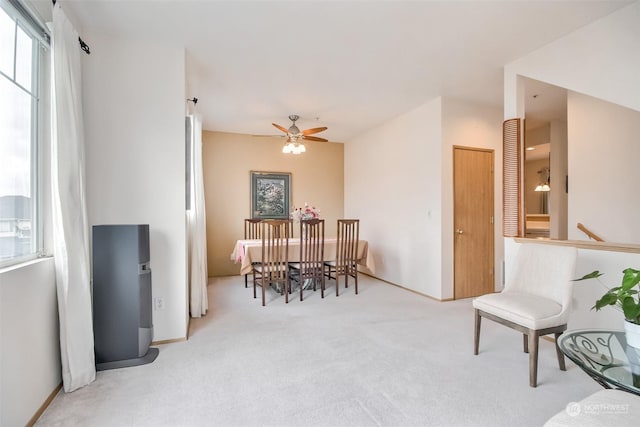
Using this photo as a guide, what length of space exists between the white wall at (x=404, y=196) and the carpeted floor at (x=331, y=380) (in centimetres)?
134

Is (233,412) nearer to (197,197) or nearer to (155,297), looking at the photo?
(155,297)

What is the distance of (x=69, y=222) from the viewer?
6.73ft

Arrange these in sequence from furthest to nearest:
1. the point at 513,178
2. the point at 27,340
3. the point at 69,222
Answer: the point at 513,178
the point at 69,222
the point at 27,340

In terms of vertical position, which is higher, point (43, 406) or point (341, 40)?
point (341, 40)

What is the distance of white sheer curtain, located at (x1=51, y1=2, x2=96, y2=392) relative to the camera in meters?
1.98

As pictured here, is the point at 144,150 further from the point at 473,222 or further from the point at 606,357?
the point at 473,222

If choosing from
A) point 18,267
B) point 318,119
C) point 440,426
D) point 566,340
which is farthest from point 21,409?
point 318,119

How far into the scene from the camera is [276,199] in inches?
244

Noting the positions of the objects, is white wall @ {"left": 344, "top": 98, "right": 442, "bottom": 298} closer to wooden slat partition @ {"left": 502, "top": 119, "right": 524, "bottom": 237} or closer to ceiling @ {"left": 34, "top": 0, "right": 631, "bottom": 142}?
ceiling @ {"left": 34, "top": 0, "right": 631, "bottom": 142}

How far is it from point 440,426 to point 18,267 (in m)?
2.42

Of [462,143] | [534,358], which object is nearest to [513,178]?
[462,143]

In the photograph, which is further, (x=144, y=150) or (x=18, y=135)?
(x=144, y=150)

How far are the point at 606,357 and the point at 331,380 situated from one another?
153cm

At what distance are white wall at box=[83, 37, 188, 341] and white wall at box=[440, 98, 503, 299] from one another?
3.23 m
